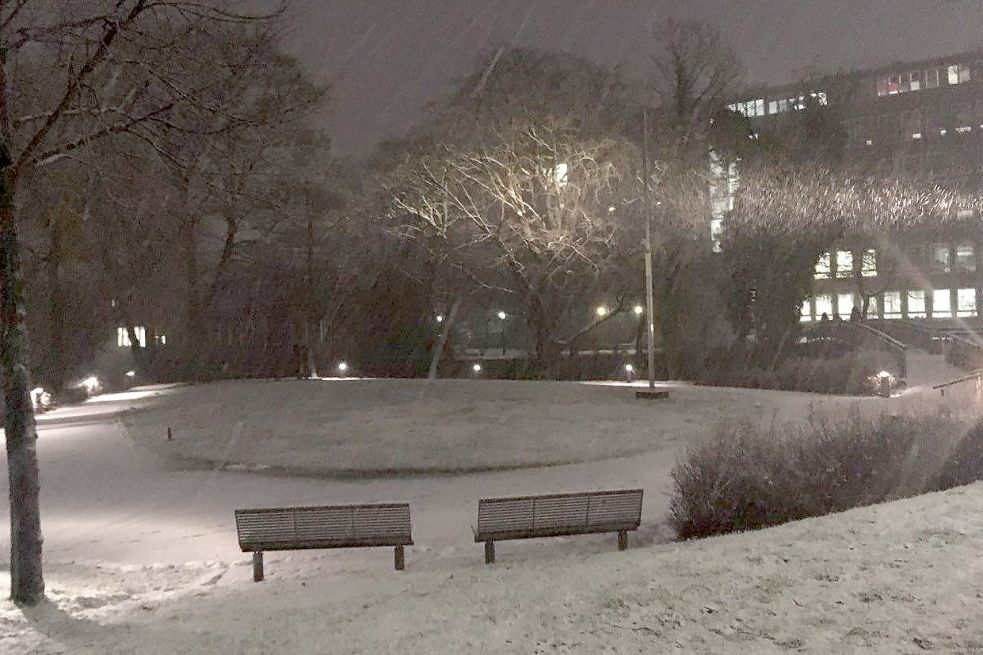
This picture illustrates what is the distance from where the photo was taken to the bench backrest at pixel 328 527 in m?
9.36

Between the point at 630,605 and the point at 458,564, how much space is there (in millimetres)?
4174

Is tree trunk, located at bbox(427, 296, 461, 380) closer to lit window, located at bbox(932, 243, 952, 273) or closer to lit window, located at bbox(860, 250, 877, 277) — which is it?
lit window, located at bbox(860, 250, 877, 277)

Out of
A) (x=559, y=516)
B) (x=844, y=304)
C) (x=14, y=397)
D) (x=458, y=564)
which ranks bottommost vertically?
(x=458, y=564)

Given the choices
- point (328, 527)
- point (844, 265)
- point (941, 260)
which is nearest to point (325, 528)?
point (328, 527)

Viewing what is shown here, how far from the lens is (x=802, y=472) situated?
10.4 meters

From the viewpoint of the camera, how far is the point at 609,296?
132 ft

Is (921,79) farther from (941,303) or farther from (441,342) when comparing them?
(441,342)

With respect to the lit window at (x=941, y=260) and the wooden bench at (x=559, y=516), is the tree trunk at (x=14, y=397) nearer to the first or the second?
the wooden bench at (x=559, y=516)

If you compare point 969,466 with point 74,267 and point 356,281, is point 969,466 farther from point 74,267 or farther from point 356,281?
point 356,281

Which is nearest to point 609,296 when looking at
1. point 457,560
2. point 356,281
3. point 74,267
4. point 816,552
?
point 356,281

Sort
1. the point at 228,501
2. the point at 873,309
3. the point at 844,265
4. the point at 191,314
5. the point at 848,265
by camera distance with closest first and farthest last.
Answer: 1. the point at 228,501
2. the point at 191,314
3. the point at 848,265
4. the point at 844,265
5. the point at 873,309

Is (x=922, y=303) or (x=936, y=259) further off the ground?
(x=936, y=259)

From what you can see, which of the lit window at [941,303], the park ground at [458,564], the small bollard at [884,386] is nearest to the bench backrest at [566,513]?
the park ground at [458,564]

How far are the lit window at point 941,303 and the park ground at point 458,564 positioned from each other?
45.3 metres
